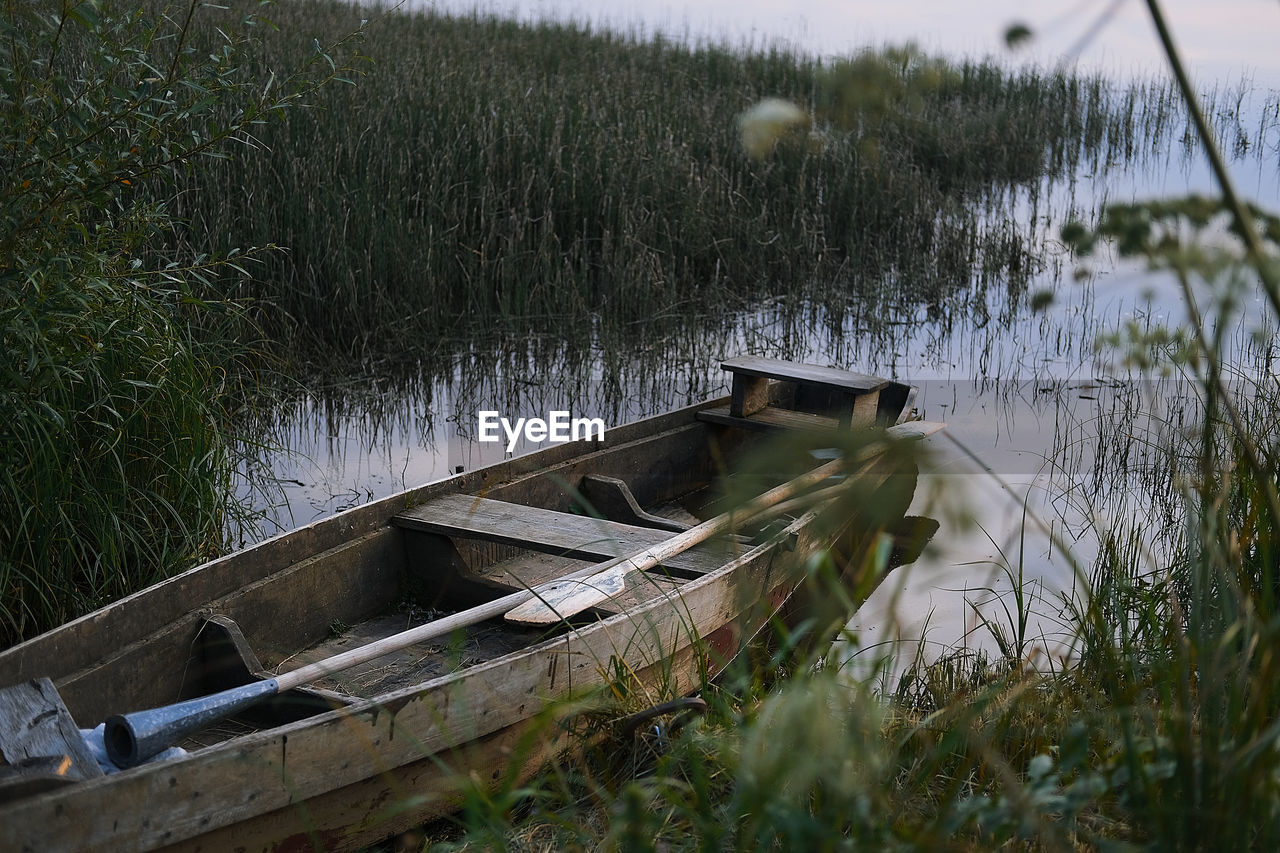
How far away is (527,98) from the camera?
8.79 meters

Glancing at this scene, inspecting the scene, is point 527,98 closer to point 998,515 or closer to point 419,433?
point 419,433

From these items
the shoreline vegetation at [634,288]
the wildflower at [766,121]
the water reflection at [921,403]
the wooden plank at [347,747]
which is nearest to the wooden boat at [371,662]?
the wooden plank at [347,747]

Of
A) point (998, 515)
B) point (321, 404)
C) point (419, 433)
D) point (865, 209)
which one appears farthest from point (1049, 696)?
point (865, 209)

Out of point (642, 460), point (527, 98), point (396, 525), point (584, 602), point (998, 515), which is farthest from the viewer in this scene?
point (527, 98)

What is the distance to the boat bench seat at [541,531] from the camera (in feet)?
12.1

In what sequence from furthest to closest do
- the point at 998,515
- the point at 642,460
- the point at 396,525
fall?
the point at 998,515, the point at 642,460, the point at 396,525

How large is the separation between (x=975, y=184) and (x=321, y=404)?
7193 mm

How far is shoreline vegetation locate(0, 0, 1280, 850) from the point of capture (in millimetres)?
1491

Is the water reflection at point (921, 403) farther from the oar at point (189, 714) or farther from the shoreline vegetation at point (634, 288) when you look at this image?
the oar at point (189, 714)

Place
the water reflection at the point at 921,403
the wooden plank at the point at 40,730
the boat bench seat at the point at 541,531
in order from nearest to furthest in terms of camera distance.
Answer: the wooden plank at the point at 40,730
the boat bench seat at the point at 541,531
the water reflection at the point at 921,403

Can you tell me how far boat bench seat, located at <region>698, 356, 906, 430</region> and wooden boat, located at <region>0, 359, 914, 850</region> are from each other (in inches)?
27.8

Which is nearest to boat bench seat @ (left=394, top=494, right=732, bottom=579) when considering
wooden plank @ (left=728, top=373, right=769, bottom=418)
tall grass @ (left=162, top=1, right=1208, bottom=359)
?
wooden plank @ (left=728, top=373, right=769, bottom=418)

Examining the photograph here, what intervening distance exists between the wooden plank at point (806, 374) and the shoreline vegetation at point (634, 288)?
1244 mm

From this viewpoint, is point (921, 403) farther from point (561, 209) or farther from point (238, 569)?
point (238, 569)
